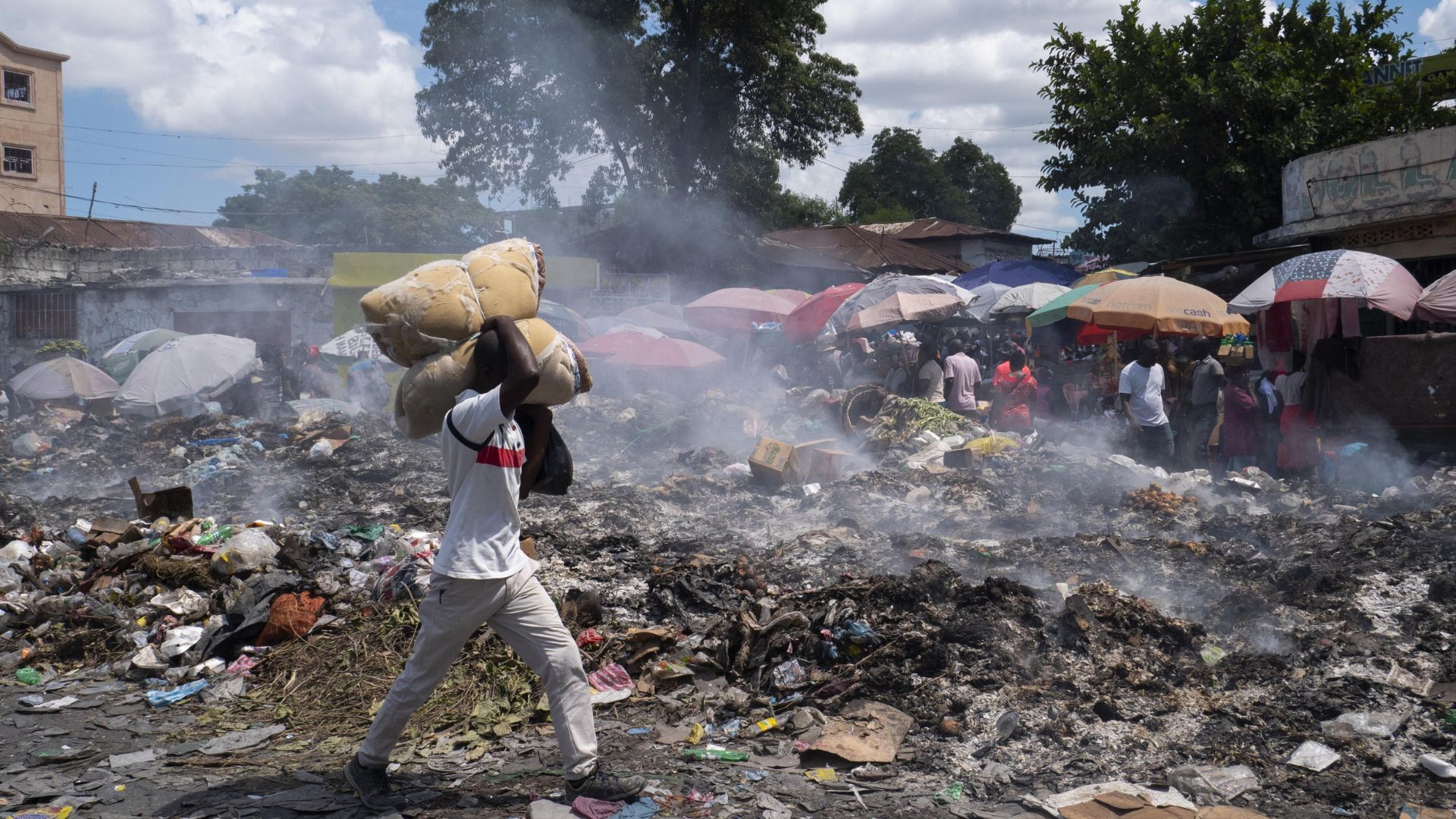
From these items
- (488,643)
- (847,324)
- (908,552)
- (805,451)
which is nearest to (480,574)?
(488,643)

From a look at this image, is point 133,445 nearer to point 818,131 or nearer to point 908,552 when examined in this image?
point 908,552

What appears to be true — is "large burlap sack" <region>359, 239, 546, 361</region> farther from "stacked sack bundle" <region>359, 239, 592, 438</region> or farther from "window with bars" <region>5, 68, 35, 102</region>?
"window with bars" <region>5, 68, 35, 102</region>

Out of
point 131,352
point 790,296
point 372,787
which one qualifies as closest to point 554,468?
point 372,787

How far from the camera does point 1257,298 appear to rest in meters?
10.4

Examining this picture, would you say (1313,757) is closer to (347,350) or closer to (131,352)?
(347,350)

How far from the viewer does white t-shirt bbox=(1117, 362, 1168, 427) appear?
9.76 m

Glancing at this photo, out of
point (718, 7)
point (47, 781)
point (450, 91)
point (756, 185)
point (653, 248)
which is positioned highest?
point (718, 7)

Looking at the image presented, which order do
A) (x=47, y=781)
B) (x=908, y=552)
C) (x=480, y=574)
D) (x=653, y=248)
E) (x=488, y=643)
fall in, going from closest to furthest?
1. (x=480, y=574)
2. (x=47, y=781)
3. (x=488, y=643)
4. (x=908, y=552)
5. (x=653, y=248)

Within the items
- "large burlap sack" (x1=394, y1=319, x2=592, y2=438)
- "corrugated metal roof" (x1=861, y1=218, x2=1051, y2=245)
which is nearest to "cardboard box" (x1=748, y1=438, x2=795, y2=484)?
"large burlap sack" (x1=394, y1=319, x2=592, y2=438)

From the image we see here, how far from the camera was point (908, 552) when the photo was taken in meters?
7.07

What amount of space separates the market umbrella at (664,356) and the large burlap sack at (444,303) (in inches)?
412

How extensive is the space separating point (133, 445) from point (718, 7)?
57.9 ft

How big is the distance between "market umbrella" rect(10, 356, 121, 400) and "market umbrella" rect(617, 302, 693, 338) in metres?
9.04

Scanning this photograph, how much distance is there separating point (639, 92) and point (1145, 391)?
61.9ft
